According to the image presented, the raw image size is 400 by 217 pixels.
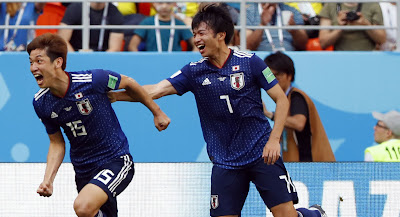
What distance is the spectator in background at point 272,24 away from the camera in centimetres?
1149

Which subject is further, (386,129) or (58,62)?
(386,129)

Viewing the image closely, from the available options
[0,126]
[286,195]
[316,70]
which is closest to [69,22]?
[0,126]

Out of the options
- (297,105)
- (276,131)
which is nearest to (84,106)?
(276,131)

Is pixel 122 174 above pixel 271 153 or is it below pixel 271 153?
below

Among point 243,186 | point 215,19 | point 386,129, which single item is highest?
point 215,19

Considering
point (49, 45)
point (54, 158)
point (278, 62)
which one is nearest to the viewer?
point (49, 45)

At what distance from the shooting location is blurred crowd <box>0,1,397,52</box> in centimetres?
1151

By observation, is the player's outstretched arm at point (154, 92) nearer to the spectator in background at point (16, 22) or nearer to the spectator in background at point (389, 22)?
the spectator in background at point (16, 22)

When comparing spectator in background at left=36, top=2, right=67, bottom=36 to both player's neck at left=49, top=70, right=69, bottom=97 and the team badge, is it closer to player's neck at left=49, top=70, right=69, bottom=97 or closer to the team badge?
Answer: player's neck at left=49, top=70, right=69, bottom=97

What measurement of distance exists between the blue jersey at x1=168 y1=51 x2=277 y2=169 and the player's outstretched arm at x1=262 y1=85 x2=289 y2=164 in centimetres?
9

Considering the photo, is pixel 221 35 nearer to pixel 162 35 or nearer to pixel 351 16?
pixel 162 35

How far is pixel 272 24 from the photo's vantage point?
11531mm

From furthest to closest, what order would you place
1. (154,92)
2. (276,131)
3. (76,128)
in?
(154,92) < (76,128) < (276,131)

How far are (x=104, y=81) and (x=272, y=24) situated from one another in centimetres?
464
